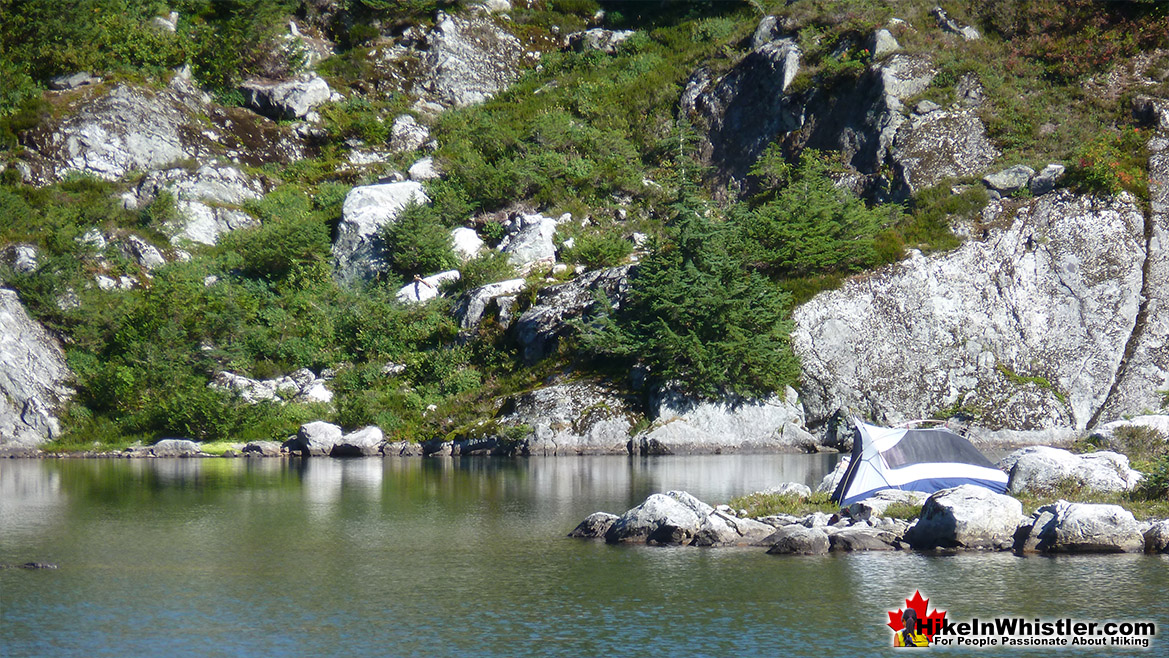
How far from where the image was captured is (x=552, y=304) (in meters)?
53.4

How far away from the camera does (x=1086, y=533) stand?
71.9ft

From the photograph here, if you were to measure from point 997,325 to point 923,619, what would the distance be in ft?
119

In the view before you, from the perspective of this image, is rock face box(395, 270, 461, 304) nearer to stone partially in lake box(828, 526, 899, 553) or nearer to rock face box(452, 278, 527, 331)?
rock face box(452, 278, 527, 331)

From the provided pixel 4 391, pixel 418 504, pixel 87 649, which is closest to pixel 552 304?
pixel 418 504

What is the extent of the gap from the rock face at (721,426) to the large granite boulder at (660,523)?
Answer: 863 inches

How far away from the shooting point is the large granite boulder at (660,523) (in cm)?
2389

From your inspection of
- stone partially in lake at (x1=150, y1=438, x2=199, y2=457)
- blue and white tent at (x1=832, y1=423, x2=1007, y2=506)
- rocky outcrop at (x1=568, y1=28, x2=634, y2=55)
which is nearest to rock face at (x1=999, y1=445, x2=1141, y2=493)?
blue and white tent at (x1=832, y1=423, x2=1007, y2=506)

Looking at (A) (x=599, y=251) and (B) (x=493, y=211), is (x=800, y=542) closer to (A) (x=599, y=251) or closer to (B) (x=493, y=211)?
(A) (x=599, y=251)

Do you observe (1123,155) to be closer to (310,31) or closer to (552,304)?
(552,304)

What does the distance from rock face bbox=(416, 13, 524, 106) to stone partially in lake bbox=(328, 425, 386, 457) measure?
35.7 metres

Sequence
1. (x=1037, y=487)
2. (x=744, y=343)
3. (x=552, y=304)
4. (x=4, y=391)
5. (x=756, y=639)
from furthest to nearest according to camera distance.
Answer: (x=552, y=304), (x=4, y=391), (x=744, y=343), (x=1037, y=487), (x=756, y=639)

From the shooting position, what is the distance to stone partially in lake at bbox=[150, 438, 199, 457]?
4872cm

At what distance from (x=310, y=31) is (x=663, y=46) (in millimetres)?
27579

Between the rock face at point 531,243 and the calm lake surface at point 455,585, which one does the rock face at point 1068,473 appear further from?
the rock face at point 531,243
